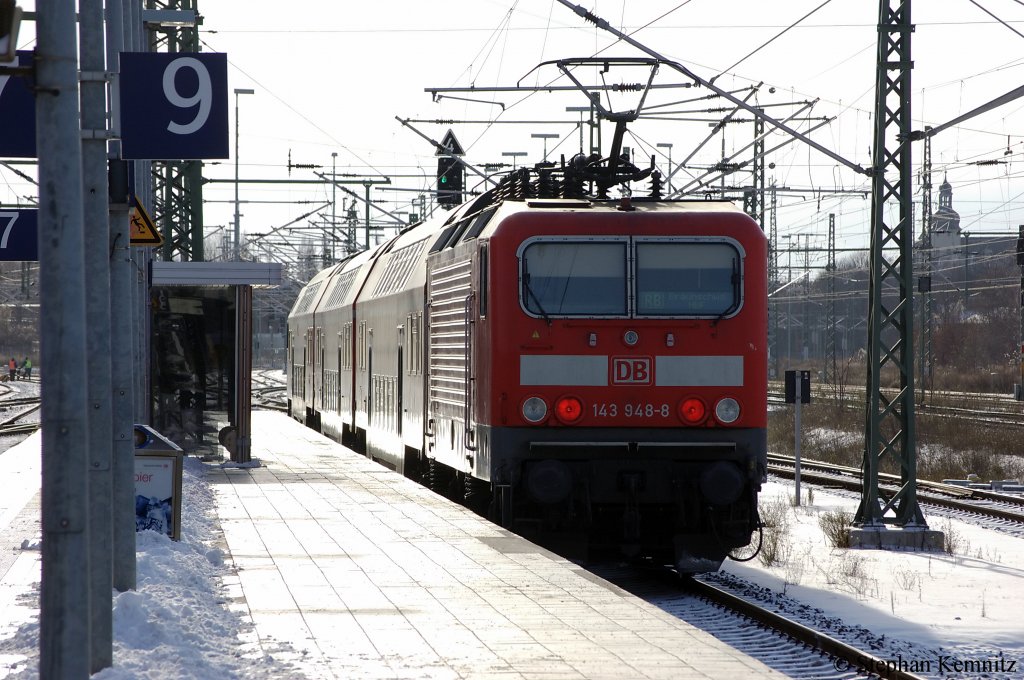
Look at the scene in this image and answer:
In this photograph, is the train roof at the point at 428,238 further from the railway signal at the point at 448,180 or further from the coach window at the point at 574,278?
the railway signal at the point at 448,180

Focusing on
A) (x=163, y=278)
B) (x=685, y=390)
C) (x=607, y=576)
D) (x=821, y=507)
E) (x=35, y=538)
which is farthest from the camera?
(x=821, y=507)

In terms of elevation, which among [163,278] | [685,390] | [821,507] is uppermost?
[163,278]

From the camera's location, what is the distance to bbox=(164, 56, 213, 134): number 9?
6609mm

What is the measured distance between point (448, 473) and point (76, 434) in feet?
32.7

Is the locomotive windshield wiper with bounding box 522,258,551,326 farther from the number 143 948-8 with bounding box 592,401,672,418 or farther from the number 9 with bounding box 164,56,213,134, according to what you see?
the number 9 with bounding box 164,56,213,134

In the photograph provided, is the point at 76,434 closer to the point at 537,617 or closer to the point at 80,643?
the point at 80,643

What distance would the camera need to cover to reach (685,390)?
444 inches

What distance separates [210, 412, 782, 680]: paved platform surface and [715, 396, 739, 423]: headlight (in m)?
1.90

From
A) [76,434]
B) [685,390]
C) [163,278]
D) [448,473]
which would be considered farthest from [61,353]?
[163,278]

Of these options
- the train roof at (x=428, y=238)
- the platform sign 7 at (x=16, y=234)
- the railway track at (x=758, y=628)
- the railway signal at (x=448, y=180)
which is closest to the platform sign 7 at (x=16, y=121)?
the platform sign 7 at (x=16, y=234)

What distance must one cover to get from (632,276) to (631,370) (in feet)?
2.60

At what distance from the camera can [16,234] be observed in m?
9.38

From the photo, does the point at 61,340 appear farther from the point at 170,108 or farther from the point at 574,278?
the point at 574,278

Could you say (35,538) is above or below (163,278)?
below
